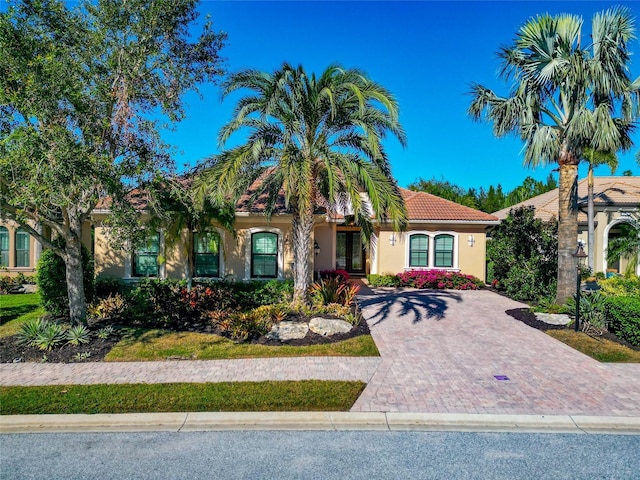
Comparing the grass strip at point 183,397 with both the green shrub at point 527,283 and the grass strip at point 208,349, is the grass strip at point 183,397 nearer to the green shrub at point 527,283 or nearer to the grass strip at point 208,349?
the grass strip at point 208,349

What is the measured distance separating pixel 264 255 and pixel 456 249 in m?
9.67

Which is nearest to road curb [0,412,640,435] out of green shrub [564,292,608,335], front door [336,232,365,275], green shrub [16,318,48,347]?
green shrub [16,318,48,347]

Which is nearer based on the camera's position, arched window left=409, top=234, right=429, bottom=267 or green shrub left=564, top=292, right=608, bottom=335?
green shrub left=564, top=292, right=608, bottom=335

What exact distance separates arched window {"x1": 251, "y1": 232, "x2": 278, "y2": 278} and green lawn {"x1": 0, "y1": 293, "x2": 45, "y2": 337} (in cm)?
702

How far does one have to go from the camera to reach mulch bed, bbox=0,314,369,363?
8.67m

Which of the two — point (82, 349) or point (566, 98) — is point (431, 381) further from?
point (566, 98)

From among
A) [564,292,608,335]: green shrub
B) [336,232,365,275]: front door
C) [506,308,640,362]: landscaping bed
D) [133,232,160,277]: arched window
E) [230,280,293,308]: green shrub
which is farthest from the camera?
[336,232,365,275]: front door

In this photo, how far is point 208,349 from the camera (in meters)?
9.48

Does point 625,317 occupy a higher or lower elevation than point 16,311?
higher

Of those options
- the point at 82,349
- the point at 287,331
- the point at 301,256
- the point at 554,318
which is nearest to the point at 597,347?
the point at 554,318

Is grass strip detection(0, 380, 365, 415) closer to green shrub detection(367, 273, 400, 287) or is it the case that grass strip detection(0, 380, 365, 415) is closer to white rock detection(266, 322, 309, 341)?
white rock detection(266, 322, 309, 341)

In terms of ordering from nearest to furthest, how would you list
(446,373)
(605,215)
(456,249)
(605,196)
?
(446,373) < (456,249) < (605,215) < (605,196)

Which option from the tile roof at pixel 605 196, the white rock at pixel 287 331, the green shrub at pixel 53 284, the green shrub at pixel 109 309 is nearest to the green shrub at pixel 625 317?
the white rock at pixel 287 331

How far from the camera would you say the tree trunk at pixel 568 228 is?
41.8ft
